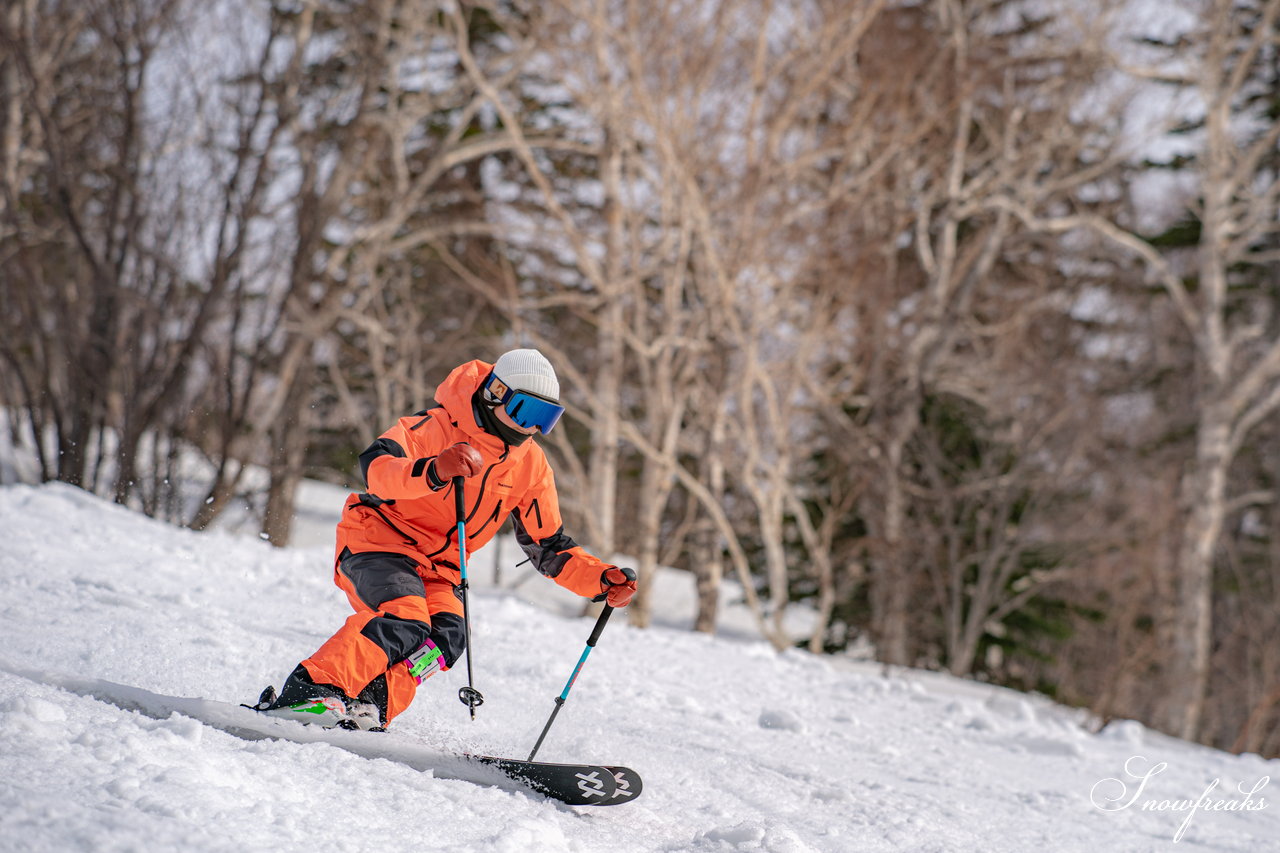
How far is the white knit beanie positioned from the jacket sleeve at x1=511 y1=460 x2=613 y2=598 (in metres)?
0.33

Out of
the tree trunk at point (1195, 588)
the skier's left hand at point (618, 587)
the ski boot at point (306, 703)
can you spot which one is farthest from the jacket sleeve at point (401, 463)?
the tree trunk at point (1195, 588)

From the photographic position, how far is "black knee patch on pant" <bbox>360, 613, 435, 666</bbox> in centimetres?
273

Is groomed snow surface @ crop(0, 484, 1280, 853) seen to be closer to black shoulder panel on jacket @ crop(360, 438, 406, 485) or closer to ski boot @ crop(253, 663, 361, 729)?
ski boot @ crop(253, 663, 361, 729)

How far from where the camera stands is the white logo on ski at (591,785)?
2.60 meters

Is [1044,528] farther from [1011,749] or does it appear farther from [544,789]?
[544,789]

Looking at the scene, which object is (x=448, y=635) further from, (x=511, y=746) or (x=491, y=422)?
(x=491, y=422)

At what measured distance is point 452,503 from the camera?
3.09m

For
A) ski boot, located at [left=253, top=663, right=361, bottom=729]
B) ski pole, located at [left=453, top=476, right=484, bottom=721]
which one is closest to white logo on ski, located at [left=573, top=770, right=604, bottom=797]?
ski pole, located at [left=453, top=476, right=484, bottom=721]

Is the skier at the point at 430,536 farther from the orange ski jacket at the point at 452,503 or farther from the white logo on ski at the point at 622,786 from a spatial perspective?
the white logo on ski at the point at 622,786

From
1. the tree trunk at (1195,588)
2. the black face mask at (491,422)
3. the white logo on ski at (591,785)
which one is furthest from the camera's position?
the tree trunk at (1195,588)

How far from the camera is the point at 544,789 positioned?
2637mm

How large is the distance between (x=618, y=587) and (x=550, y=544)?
34 cm

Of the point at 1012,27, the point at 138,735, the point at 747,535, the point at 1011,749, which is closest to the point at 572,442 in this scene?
the point at 747,535
